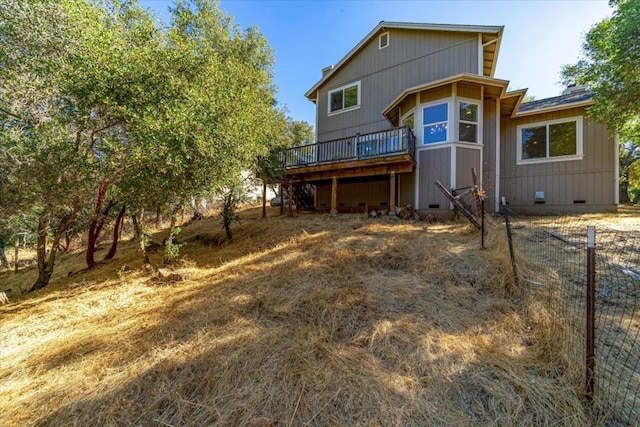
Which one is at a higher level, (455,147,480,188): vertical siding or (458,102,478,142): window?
(458,102,478,142): window

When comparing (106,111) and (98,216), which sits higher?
(106,111)

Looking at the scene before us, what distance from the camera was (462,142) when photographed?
26.0 ft

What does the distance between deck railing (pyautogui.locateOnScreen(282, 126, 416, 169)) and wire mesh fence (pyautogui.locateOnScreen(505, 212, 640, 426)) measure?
4.03 meters


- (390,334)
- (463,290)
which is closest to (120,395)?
(390,334)

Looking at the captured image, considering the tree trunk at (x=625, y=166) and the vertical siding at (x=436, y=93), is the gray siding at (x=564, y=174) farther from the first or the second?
the tree trunk at (x=625, y=166)

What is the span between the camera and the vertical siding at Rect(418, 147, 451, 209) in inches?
312

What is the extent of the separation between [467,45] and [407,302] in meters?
9.73

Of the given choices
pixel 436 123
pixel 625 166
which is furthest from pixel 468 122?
pixel 625 166

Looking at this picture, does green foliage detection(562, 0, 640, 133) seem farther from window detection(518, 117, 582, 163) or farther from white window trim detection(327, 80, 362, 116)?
white window trim detection(327, 80, 362, 116)

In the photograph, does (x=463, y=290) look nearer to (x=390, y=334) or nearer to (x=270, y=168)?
(x=390, y=334)

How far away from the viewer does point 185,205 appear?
5551 millimetres

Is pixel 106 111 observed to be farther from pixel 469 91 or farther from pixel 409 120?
pixel 469 91

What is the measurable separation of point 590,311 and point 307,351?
219 cm

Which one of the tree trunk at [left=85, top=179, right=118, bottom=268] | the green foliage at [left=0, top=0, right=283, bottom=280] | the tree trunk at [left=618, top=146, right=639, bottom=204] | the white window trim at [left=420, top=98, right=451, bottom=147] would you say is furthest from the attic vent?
the tree trunk at [left=618, top=146, right=639, bottom=204]
